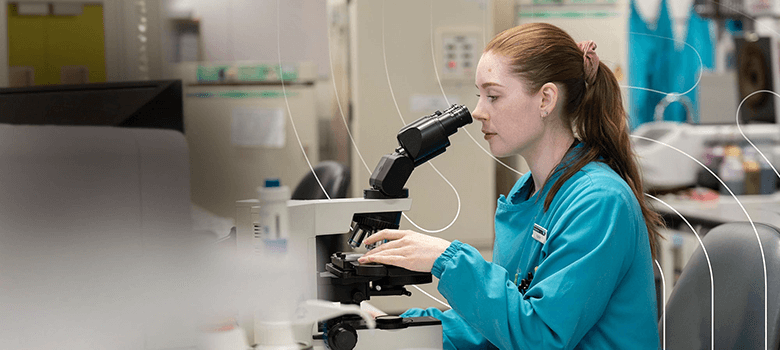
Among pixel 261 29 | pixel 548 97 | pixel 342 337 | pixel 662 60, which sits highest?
pixel 662 60

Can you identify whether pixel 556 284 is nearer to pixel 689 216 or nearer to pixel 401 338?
pixel 401 338

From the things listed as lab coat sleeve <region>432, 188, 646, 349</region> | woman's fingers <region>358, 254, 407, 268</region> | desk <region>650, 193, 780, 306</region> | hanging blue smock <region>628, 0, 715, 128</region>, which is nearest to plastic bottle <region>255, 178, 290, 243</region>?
woman's fingers <region>358, 254, 407, 268</region>

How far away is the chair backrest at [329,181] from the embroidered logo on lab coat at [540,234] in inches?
23.9

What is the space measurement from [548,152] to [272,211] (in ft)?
1.82

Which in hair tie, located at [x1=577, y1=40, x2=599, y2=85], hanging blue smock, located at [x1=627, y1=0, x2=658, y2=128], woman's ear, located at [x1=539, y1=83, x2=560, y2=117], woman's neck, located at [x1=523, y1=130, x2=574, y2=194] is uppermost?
hanging blue smock, located at [x1=627, y1=0, x2=658, y2=128]

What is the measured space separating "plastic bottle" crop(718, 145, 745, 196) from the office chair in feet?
5.43

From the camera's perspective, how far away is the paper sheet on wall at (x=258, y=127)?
46.2 inches

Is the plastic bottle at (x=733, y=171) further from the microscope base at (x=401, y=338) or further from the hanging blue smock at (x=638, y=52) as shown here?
the microscope base at (x=401, y=338)

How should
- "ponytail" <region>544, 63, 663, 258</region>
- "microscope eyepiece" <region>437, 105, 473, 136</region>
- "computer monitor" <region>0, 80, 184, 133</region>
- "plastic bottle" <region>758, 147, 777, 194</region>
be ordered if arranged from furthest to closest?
"plastic bottle" <region>758, 147, 777, 194</region> < "ponytail" <region>544, 63, 663, 258</region> < "microscope eyepiece" <region>437, 105, 473, 136</region> < "computer monitor" <region>0, 80, 184, 133</region>

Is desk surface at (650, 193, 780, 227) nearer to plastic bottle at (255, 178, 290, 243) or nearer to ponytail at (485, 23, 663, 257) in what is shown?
ponytail at (485, 23, 663, 257)

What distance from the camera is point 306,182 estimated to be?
1641 millimetres

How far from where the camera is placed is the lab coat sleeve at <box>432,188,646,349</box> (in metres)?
0.94

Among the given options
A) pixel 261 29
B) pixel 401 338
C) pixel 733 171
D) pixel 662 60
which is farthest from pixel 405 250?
pixel 662 60

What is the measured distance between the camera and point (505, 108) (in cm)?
112
